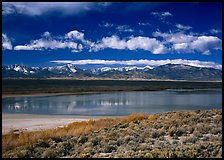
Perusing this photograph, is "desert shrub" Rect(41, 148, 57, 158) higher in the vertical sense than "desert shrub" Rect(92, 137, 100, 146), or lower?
lower

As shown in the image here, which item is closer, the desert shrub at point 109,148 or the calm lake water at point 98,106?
the desert shrub at point 109,148

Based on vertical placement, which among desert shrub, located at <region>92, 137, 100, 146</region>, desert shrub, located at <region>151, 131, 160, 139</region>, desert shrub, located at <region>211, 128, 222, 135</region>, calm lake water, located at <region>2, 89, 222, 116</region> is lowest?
calm lake water, located at <region>2, 89, 222, 116</region>

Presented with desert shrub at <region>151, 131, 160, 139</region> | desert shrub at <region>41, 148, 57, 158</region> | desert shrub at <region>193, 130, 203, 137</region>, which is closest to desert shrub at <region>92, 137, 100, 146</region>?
desert shrub at <region>41, 148, 57, 158</region>

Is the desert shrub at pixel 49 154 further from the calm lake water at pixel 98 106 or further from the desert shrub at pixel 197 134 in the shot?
the calm lake water at pixel 98 106

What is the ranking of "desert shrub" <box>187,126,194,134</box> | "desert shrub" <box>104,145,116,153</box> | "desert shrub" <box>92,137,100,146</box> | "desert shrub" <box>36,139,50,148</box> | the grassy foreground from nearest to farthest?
the grassy foreground → "desert shrub" <box>104,145,116,153</box> → "desert shrub" <box>36,139,50,148</box> → "desert shrub" <box>92,137,100,146</box> → "desert shrub" <box>187,126,194,134</box>

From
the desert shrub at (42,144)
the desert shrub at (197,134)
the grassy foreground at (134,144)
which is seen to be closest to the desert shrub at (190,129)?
the grassy foreground at (134,144)

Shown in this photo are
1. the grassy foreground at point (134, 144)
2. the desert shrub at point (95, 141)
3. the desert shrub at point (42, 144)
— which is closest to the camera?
the grassy foreground at point (134, 144)

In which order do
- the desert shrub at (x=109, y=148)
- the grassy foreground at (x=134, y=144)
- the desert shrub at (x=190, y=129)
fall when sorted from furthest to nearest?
the desert shrub at (x=190, y=129)
the desert shrub at (x=109, y=148)
the grassy foreground at (x=134, y=144)

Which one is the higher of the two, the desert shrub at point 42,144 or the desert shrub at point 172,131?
the desert shrub at point 172,131

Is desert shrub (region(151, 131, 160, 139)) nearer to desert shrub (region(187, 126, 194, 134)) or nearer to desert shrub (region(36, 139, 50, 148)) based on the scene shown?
desert shrub (region(187, 126, 194, 134))

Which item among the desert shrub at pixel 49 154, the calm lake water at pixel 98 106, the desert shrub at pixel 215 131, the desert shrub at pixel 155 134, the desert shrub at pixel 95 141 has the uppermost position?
the desert shrub at pixel 215 131

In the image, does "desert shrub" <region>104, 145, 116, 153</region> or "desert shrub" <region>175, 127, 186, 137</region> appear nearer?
"desert shrub" <region>104, 145, 116, 153</region>

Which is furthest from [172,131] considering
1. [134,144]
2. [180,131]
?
[134,144]

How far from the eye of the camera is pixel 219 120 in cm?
1462
